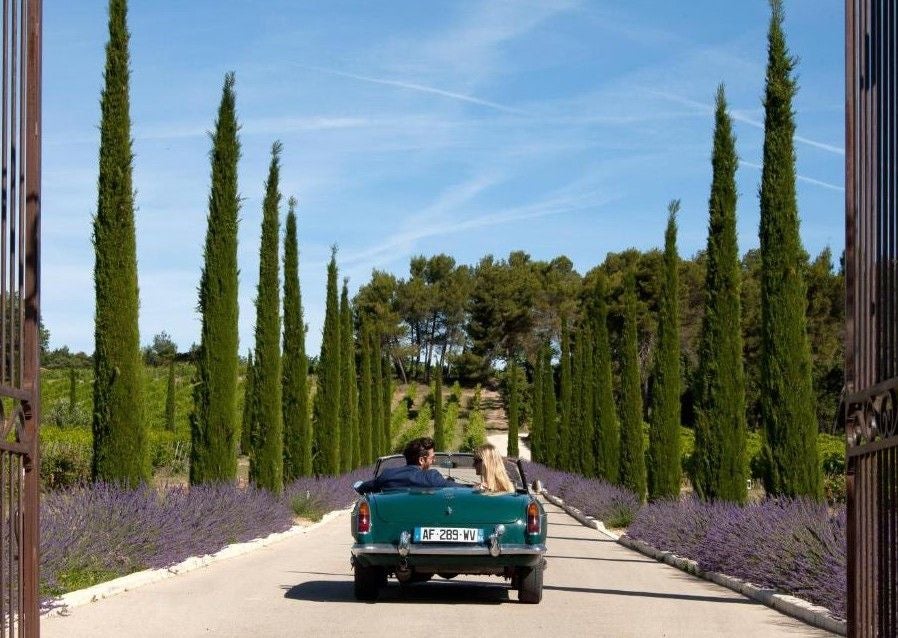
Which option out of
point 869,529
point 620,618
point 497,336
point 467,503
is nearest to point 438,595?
point 467,503

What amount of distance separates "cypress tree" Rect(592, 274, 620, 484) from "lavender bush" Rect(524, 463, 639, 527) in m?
1.08

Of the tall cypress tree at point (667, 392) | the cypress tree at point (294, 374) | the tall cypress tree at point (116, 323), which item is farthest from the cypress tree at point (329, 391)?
the tall cypress tree at point (116, 323)

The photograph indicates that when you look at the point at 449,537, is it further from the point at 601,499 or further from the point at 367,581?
the point at 601,499

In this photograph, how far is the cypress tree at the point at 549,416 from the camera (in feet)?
190

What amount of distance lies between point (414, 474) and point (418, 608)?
1.60 metres

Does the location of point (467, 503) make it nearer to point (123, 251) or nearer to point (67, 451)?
point (123, 251)

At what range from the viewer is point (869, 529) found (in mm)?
6477

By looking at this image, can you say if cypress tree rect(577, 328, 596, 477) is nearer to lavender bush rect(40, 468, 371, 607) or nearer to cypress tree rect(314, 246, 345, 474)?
cypress tree rect(314, 246, 345, 474)

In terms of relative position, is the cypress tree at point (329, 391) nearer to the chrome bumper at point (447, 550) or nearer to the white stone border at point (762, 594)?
the white stone border at point (762, 594)

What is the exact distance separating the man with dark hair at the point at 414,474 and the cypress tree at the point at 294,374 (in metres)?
22.2

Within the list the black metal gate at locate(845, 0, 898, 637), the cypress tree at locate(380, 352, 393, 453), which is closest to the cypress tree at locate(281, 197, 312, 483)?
the cypress tree at locate(380, 352, 393, 453)

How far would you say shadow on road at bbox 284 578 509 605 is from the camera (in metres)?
13.1

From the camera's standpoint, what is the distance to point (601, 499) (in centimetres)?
3116

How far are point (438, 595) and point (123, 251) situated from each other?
29.6ft
